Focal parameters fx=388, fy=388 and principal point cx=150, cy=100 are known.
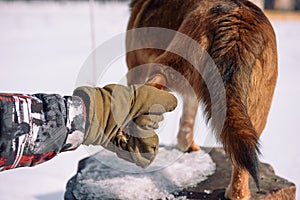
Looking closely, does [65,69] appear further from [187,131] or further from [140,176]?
[140,176]

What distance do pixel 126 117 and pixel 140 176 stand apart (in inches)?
35.8

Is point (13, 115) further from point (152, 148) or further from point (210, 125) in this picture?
point (210, 125)

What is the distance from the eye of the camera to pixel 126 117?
4.03ft

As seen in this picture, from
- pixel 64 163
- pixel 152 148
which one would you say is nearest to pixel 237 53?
pixel 152 148

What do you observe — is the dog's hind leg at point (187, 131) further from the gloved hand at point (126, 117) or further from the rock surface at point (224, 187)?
the gloved hand at point (126, 117)

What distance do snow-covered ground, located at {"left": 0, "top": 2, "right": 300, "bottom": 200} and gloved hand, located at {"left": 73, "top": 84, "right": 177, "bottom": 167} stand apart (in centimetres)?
33

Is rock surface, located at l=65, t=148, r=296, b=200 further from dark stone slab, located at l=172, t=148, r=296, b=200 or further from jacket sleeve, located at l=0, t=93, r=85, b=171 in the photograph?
jacket sleeve, located at l=0, t=93, r=85, b=171

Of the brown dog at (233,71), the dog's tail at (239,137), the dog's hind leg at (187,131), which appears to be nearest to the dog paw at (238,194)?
the brown dog at (233,71)

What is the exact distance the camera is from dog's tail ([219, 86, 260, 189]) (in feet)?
4.06

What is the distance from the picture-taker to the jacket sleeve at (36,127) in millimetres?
1032

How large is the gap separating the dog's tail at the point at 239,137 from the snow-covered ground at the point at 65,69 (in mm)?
178

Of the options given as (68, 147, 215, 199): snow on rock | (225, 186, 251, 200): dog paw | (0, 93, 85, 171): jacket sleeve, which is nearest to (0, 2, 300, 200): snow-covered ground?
(68, 147, 215, 199): snow on rock

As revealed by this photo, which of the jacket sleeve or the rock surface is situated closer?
the jacket sleeve

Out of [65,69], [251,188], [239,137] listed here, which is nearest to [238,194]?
[251,188]
